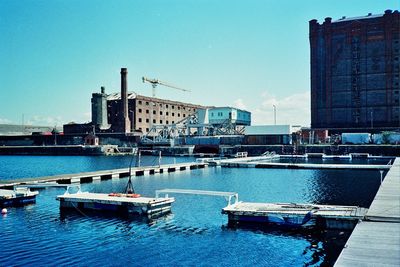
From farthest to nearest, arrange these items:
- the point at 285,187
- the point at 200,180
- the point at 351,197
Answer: the point at 200,180 < the point at 285,187 < the point at 351,197

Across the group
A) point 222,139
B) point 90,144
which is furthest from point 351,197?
point 90,144

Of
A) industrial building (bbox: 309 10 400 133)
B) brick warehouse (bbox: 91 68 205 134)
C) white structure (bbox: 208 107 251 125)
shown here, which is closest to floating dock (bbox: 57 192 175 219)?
industrial building (bbox: 309 10 400 133)

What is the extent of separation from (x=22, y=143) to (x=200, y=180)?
410 feet

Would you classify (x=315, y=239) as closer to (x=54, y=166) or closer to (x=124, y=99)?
(x=54, y=166)

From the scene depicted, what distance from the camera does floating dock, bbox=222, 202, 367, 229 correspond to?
2328cm

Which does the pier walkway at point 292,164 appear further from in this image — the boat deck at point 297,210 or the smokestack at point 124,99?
the smokestack at point 124,99

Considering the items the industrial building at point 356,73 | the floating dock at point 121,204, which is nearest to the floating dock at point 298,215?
the floating dock at point 121,204

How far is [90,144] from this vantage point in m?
140

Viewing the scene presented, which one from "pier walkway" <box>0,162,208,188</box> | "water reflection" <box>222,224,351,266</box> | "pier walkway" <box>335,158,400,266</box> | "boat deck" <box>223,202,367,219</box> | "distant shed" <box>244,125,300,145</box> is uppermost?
"distant shed" <box>244,125,300,145</box>

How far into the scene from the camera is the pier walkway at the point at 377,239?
1281 centimetres

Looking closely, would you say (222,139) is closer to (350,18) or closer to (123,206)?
(350,18)

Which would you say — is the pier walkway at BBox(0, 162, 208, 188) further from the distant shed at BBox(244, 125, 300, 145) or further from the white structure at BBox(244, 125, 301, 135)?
the white structure at BBox(244, 125, 301, 135)

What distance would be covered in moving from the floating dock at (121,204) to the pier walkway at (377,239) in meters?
13.9

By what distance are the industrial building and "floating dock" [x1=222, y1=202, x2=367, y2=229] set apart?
96215 mm
